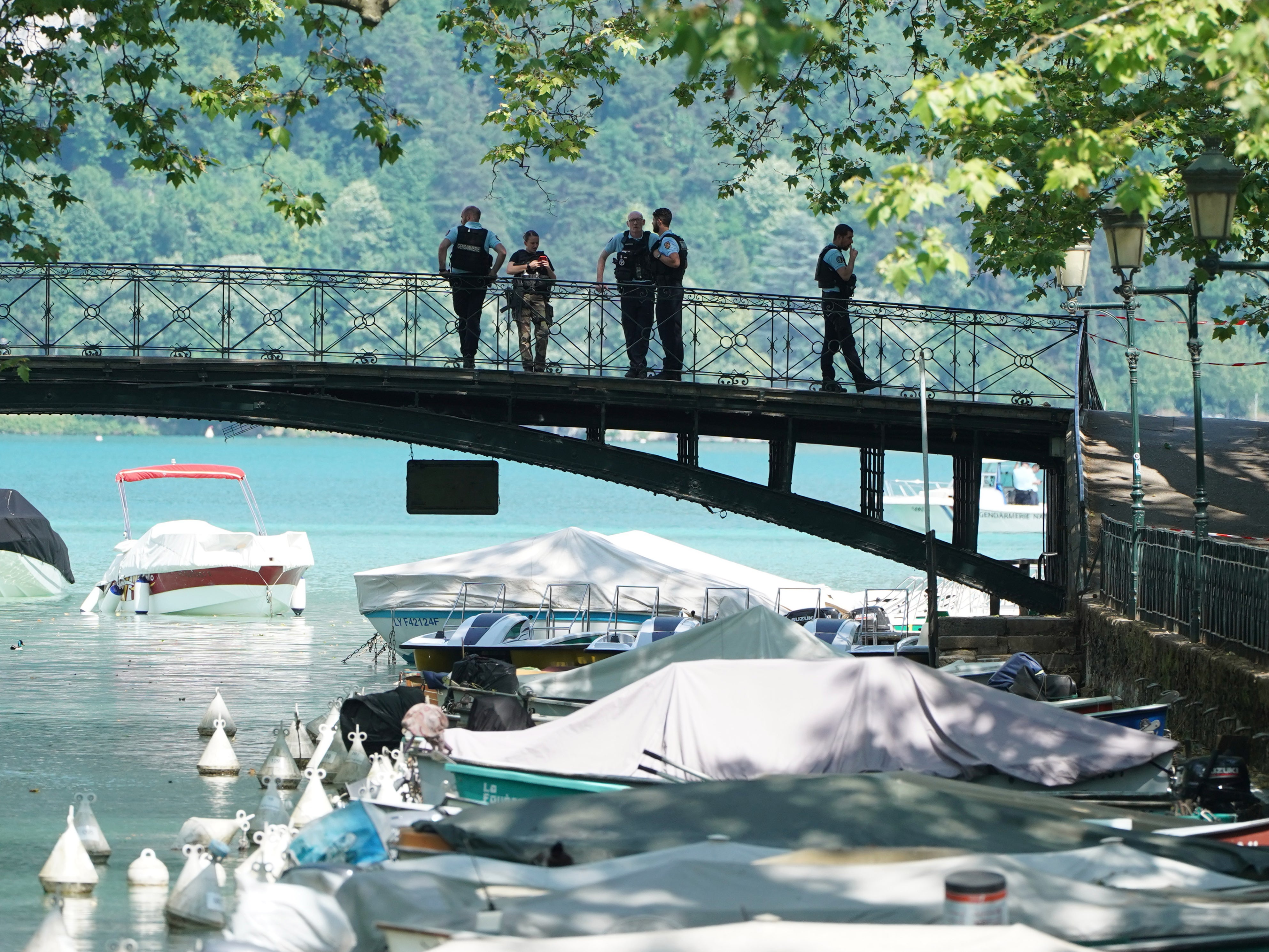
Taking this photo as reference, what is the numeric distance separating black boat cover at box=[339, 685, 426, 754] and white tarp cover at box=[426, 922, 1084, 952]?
938 cm

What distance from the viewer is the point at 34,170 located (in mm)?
72125

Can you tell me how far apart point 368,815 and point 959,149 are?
14029 millimetres

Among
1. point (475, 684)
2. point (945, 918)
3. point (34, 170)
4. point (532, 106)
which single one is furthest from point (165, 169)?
point (34, 170)

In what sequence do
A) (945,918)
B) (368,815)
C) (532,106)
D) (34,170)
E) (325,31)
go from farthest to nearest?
(34,170), (532,106), (325,31), (368,815), (945,918)

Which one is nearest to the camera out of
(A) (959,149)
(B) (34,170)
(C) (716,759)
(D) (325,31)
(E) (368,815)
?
(E) (368,815)

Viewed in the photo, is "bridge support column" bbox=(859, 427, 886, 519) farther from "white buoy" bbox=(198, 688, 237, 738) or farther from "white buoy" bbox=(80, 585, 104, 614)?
"white buoy" bbox=(80, 585, 104, 614)

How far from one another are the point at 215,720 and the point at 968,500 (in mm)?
10515

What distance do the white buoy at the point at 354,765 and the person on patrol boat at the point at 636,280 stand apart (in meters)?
7.45

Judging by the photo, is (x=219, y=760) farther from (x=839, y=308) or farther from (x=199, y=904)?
(x=839, y=308)

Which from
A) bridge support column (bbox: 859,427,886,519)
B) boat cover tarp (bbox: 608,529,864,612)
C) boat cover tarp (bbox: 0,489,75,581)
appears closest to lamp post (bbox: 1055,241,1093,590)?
bridge support column (bbox: 859,427,886,519)

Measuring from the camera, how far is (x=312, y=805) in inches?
590

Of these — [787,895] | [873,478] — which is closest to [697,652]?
[873,478]

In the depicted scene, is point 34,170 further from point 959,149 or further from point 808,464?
point 808,464

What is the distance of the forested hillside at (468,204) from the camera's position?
416 feet
